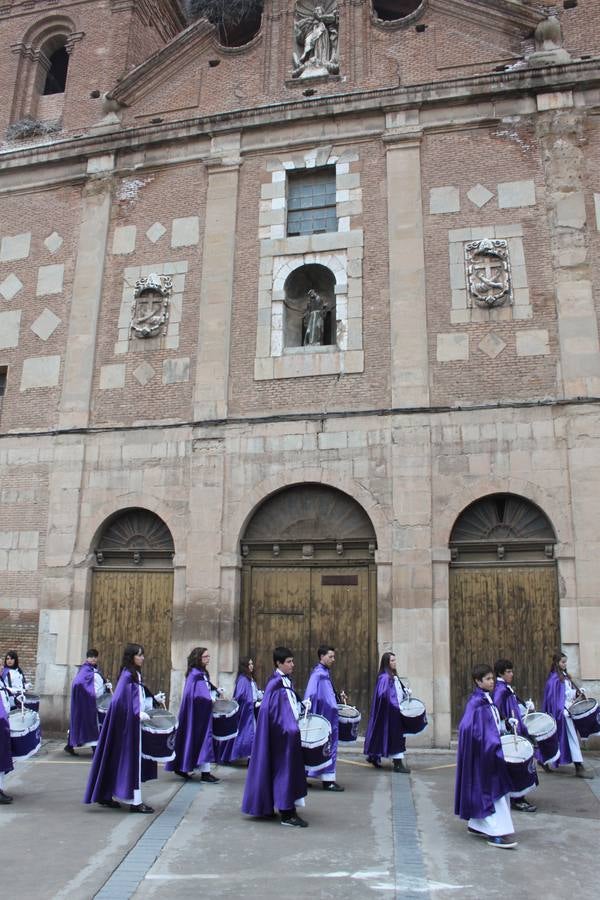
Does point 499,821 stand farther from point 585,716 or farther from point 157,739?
point 585,716

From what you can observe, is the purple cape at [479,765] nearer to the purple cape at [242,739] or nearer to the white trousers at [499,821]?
the white trousers at [499,821]

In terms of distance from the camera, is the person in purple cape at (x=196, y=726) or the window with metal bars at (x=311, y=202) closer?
the person in purple cape at (x=196, y=726)

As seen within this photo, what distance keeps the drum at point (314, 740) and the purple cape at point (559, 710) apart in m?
3.64

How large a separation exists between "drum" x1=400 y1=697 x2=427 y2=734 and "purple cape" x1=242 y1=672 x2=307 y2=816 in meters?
3.02

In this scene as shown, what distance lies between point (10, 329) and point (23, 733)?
31.7 feet

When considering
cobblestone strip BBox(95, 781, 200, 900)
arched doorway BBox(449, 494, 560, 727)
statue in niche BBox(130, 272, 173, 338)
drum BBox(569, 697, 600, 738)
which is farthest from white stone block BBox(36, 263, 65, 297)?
drum BBox(569, 697, 600, 738)

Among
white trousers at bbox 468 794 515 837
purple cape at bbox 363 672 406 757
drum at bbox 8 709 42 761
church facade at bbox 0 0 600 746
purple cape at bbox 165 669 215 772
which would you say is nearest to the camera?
white trousers at bbox 468 794 515 837

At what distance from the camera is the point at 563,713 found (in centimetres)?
1020

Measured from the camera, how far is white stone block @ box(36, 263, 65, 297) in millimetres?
16016

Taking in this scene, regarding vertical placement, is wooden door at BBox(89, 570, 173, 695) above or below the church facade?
below

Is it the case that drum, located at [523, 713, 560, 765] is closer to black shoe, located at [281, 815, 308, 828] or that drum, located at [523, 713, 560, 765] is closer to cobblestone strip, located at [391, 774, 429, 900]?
cobblestone strip, located at [391, 774, 429, 900]

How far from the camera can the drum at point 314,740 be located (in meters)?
7.95

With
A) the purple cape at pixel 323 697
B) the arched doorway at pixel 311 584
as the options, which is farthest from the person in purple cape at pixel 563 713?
the arched doorway at pixel 311 584

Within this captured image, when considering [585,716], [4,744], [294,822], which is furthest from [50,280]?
[585,716]
